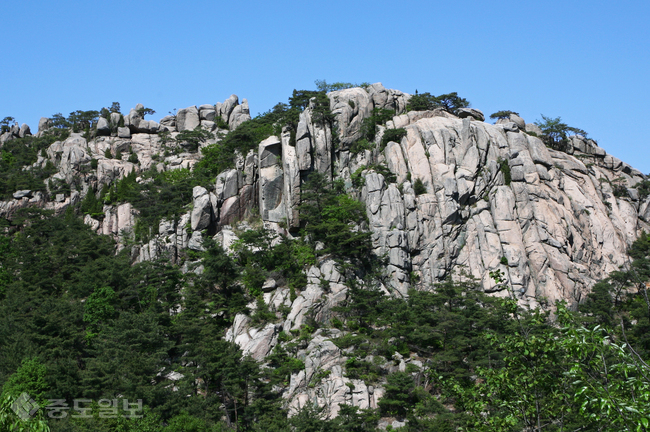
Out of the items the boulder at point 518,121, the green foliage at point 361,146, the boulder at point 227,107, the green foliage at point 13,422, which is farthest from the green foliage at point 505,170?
the green foliage at point 13,422

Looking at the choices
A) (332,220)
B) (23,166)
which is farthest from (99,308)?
(23,166)

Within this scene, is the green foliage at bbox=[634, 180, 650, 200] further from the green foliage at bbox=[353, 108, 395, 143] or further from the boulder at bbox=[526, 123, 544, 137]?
the green foliage at bbox=[353, 108, 395, 143]

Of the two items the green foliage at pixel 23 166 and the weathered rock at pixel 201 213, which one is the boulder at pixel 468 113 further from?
the green foliage at pixel 23 166

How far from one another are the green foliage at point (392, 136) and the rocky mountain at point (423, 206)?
111 millimetres

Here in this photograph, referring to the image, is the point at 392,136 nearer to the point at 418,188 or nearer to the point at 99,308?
the point at 418,188

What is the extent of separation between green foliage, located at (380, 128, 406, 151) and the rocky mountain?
111 mm

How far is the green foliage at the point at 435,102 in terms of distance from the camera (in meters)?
61.8

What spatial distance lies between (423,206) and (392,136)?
8.61m

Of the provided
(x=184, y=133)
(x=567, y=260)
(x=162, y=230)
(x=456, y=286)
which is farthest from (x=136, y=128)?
(x=567, y=260)

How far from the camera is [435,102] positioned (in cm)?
6297

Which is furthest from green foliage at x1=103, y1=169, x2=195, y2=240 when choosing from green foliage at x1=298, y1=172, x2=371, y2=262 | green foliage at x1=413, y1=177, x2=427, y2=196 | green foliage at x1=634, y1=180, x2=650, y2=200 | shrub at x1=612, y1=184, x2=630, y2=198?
green foliage at x1=634, y1=180, x2=650, y2=200

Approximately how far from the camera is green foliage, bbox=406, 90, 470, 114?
61750 millimetres

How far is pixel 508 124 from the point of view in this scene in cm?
6056

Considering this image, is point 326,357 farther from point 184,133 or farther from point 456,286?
point 184,133
